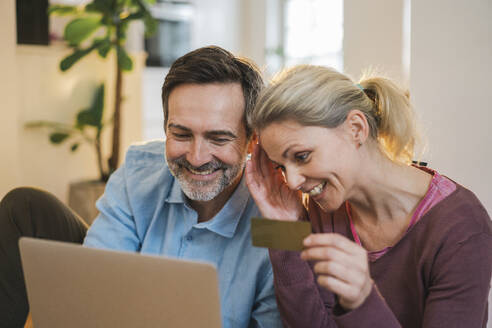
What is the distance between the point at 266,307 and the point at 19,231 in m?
0.99

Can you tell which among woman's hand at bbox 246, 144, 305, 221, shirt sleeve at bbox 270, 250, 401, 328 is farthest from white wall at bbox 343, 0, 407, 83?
shirt sleeve at bbox 270, 250, 401, 328

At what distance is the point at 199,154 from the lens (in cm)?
142

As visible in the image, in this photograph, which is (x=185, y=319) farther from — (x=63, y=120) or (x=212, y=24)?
(x=212, y=24)

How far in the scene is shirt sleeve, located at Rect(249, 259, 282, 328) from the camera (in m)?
1.37

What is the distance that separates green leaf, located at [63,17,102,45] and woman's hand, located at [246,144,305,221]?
2528mm

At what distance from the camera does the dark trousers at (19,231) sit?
182 cm

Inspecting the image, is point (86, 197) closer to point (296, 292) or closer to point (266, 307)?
point (266, 307)

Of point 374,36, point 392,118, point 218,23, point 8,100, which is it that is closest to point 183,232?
point 392,118

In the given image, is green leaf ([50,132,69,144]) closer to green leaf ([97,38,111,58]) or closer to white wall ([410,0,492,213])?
green leaf ([97,38,111,58])

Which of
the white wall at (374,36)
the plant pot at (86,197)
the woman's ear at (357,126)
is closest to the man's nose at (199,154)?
the woman's ear at (357,126)

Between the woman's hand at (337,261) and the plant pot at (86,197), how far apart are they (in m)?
2.92

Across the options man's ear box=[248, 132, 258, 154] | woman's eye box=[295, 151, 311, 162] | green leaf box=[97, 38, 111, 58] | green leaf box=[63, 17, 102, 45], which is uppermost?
green leaf box=[63, 17, 102, 45]

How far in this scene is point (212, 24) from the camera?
5.17 metres

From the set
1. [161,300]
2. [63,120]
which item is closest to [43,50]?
[63,120]
